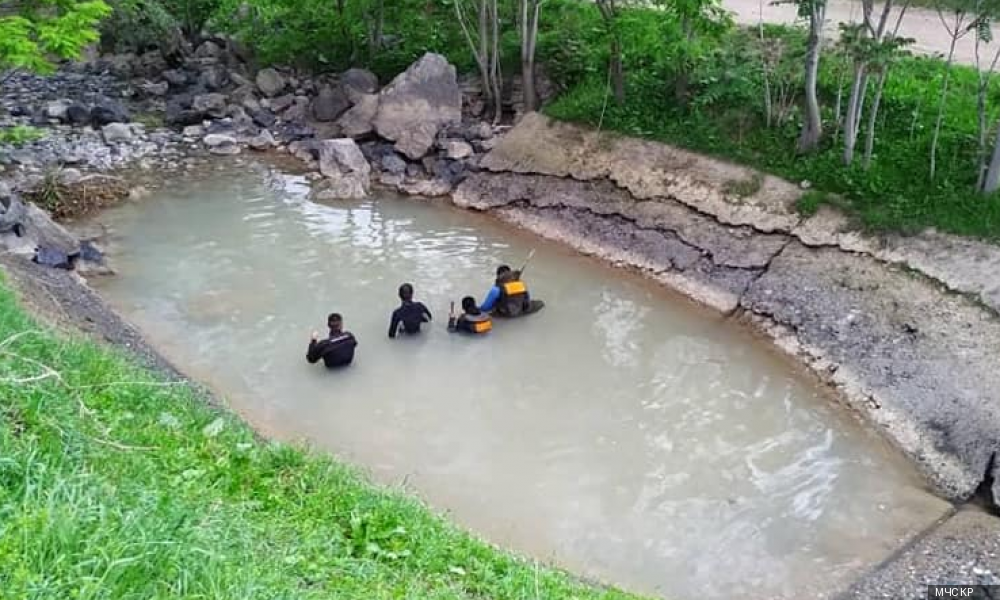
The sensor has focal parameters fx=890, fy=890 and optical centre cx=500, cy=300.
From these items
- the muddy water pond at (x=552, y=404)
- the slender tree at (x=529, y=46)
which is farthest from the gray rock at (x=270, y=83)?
the muddy water pond at (x=552, y=404)

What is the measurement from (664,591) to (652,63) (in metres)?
12.0

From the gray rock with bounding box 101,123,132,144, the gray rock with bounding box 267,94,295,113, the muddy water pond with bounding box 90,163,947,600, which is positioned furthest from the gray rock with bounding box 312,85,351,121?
the muddy water pond with bounding box 90,163,947,600

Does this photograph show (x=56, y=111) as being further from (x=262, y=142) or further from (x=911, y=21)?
A: (x=911, y=21)

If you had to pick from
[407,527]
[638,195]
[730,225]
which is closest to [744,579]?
[407,527]

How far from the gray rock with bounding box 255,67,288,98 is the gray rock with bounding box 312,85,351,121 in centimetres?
185

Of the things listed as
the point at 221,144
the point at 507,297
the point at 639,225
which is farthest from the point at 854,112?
the point at 221,144

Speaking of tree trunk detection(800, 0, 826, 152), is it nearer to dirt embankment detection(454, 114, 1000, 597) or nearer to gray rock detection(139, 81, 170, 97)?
dirt embankment detection(454, 114, 1000, 597)

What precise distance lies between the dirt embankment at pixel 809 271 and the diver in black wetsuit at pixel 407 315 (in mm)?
4008

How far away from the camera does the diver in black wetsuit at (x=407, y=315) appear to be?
38.6 feet

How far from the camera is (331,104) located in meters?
20.0

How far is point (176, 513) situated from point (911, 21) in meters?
19.6

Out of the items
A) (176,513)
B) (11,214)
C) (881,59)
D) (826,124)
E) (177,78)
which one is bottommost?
(11,214)

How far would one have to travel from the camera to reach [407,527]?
634cm

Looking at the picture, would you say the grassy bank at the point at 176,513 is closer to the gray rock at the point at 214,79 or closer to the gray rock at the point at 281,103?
the gray rock at the point at 281,103
